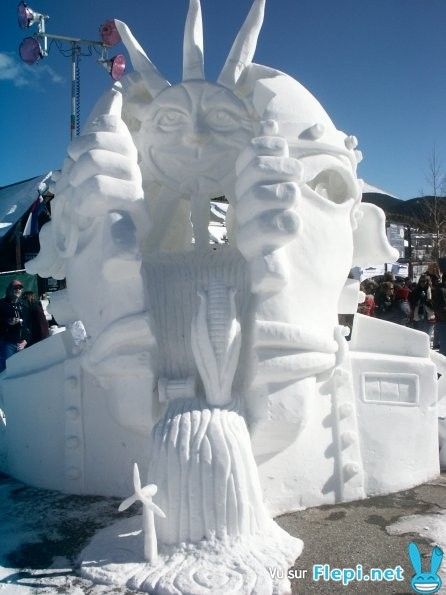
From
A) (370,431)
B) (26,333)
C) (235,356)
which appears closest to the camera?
(235,356)

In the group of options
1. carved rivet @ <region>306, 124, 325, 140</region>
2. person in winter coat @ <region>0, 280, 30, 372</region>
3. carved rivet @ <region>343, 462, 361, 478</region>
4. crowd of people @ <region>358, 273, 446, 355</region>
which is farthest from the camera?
crowd of people @ <region>358, 273, 446, 355</region>

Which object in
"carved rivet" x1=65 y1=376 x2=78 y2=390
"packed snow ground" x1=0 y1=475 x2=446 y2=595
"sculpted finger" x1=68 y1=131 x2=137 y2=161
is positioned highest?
"sculpted finger" x1=68 y1=131 x2=137 y2=161

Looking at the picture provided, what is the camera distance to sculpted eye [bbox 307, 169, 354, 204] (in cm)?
358

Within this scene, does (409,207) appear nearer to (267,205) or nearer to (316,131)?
(316,131)

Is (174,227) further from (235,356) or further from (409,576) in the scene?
(409,576)

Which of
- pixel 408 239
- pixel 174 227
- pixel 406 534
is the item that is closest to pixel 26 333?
pixel 174 227

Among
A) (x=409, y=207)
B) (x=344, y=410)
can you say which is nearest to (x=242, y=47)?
(x=344, y=410)

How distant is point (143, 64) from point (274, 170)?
5.07 feet

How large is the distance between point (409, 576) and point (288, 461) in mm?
960

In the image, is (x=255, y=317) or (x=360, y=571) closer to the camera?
(x=360, y=571)

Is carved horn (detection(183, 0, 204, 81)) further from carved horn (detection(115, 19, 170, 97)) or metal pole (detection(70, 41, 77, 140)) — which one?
metal pole (detection(70, 41, 77, 140))

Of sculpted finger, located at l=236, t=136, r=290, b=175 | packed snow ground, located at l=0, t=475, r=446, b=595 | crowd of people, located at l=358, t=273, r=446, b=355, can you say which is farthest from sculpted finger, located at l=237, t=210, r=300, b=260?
crowd of people, located at l=358, t=273, r=446, b=355

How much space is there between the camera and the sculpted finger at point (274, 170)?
2.96 meters

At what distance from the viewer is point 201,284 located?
350cm
